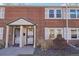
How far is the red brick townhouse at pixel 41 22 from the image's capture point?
60.0ft

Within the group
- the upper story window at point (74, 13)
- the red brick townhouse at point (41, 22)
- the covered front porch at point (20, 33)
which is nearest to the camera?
the covered front porch at point (20, 33)

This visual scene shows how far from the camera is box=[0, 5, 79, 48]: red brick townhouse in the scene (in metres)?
18.3

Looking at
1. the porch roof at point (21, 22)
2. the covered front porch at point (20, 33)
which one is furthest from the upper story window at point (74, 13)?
the porch roof at point (21, 22)

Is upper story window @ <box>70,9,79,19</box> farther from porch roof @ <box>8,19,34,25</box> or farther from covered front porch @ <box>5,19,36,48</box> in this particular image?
porch roof @ <box>8,19,34,25</box>

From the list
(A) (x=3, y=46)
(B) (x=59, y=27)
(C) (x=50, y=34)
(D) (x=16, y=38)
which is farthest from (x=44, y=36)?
(A) (x=3, y=46)

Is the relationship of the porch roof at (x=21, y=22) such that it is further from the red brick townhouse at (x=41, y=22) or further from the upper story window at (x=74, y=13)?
the upper story window at (x=74, y=13)

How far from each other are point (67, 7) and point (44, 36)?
406 centimetres

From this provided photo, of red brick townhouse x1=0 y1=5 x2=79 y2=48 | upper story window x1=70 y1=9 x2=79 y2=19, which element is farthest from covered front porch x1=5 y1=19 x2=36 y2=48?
upper story window x1=70 y1=9 x2=79 y2=19

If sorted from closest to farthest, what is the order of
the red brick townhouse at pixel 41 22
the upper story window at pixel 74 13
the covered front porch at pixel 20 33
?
the covered front porch at pixel 20 33 → the red brick townhouse at pixel 41 22 → the upper story window at pixel 74 13

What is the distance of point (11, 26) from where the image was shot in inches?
714

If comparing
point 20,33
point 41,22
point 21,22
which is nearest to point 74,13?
point 41,22

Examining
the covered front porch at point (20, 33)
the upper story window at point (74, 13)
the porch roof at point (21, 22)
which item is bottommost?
the covered front porch at point (20, 33)

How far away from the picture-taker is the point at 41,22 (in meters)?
18.4

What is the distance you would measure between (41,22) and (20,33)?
8.75 ft
